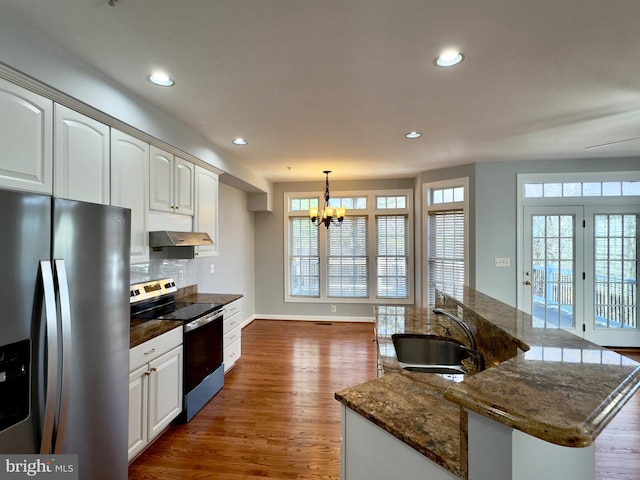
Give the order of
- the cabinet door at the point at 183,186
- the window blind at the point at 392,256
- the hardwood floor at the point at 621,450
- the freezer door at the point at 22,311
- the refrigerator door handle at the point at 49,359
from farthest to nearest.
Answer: the window blind at the point at 392,256 → the cabinet door at the point at 183,186 → the hardwood floor at the point at 621,450 → the refrigerator door handle at the point at 49,359 → the freezer door at the point at 22,311

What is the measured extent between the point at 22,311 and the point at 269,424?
1.99 m

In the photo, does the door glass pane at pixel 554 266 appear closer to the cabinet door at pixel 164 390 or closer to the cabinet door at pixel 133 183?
the cabinet door at pixel 164 390

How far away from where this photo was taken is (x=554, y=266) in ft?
13.7

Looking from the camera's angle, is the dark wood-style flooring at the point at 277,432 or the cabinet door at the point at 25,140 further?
the dark wood-style flooring at the point at 277,432

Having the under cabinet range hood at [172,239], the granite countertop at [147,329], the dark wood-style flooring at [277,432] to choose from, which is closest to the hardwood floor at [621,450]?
the dark wood-style flooring at [277,432]

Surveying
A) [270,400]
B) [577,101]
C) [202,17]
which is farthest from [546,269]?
[202,17]

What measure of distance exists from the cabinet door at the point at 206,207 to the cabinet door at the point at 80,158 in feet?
3.82

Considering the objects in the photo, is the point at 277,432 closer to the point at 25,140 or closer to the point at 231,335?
the point at 231,335

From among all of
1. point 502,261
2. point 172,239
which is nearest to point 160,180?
point 172,239

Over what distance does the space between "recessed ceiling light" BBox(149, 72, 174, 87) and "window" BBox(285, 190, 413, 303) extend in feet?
11.9

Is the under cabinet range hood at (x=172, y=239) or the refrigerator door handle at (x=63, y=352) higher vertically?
the under cabinet range hood at (x=172, y=239)

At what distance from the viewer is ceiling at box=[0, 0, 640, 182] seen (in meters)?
1.42

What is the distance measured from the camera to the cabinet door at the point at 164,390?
2.10 meters

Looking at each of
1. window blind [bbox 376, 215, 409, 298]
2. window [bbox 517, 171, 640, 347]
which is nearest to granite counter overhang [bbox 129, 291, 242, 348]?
window blind [bbox 376, 215, 409, 298]
